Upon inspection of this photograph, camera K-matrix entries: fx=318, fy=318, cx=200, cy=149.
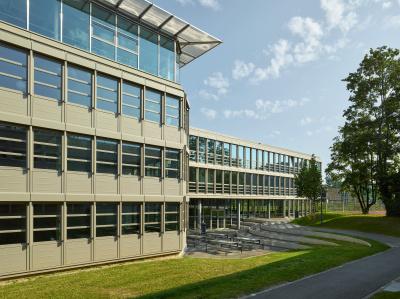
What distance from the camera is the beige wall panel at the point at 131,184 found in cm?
1688

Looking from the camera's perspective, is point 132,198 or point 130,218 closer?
point 132,198

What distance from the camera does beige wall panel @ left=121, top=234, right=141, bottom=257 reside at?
655 inches

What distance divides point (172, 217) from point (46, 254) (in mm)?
7507

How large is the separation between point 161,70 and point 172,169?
6.16 metres

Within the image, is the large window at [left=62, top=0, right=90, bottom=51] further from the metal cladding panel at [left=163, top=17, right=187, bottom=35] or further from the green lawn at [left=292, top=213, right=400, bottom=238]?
the green lawn at [left=292, top=213, right=400, bottom=238]

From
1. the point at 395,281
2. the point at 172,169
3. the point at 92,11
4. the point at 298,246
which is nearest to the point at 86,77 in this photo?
the point at 92,11

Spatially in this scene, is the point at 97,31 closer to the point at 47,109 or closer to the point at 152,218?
the point at 47,109

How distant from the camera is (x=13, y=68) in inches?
523

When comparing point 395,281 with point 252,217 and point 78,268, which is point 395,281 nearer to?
point 78,268

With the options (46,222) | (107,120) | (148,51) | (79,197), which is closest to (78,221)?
(79,197)

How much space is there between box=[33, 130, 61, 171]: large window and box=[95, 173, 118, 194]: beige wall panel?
2.08 metres

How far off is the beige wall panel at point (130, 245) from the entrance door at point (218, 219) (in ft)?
72.6

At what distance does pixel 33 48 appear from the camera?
45.1ft

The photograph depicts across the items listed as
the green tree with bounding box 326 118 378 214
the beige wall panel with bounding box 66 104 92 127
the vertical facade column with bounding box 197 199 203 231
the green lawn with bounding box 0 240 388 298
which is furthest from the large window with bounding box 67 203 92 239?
the green tree with bounding box 326 118 378 214
